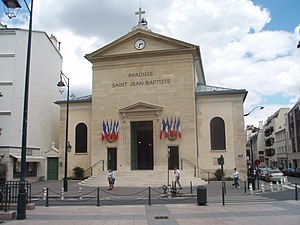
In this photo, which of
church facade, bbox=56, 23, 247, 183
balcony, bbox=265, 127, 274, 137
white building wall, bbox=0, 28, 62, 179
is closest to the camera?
white building wall, bbox=0, 28, 62, 179

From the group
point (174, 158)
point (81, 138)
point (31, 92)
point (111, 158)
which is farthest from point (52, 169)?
point (174, 158)

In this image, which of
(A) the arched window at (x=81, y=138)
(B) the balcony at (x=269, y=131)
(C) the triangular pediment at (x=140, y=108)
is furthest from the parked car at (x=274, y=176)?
(B) the balcony at (x=269, y=131)

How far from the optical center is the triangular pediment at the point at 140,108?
115 ft

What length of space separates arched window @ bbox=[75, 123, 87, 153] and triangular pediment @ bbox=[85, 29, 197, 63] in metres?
7.74

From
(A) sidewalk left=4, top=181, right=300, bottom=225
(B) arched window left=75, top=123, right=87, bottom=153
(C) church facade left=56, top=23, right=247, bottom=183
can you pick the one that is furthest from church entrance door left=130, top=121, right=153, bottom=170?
(A) sidewalk left=4, top=181, right=300, bottom=225

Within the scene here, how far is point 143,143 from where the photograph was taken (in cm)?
3809

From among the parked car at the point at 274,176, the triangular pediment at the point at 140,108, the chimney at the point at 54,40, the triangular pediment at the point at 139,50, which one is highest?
the chimney at the point at 54,40

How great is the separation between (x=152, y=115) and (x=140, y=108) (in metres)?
1.46

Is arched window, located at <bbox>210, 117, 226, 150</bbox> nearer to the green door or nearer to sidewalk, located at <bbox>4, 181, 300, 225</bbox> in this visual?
sidewalk, located at <bbox>4, 181, 300, 225</bbox>

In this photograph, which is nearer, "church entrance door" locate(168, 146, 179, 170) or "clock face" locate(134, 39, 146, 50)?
"church entrance door" locate(168, 146, 179, 170)

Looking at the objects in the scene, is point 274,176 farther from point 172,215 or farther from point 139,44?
point 172,215

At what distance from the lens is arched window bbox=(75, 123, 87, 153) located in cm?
3800

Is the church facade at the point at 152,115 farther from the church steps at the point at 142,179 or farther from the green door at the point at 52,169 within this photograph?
the church steps at the point at 142,179

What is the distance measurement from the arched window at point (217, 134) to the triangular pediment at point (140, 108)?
5712 millimetres
